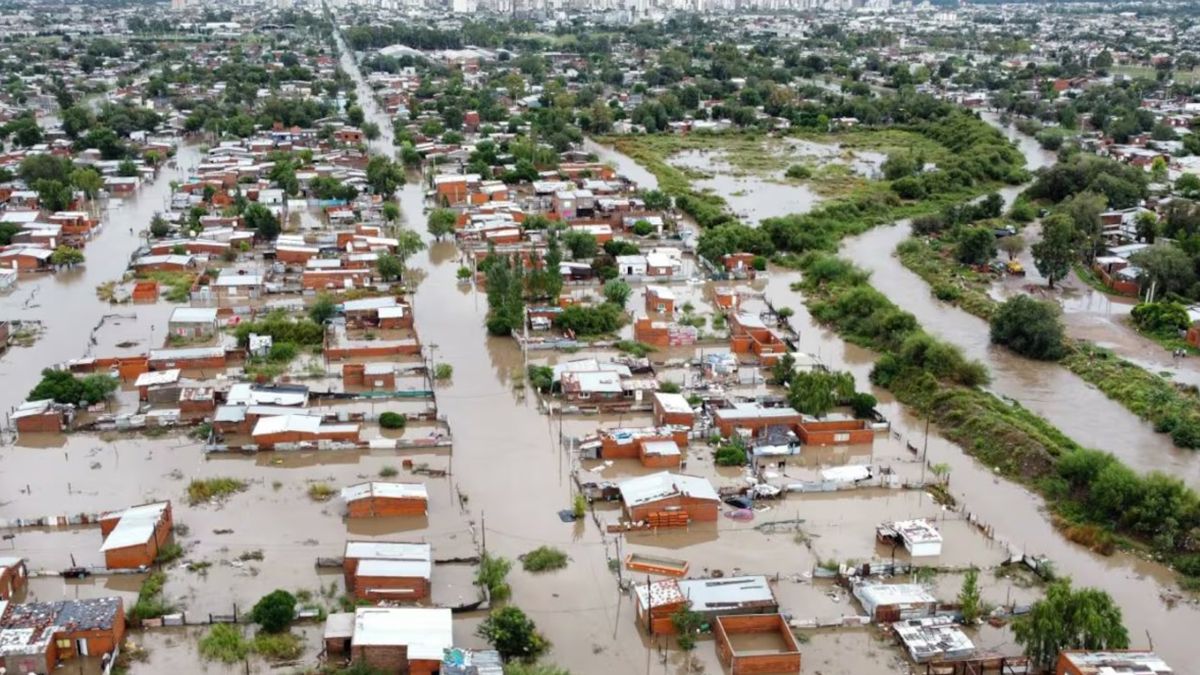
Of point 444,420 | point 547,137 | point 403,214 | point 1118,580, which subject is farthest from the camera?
point 547,137

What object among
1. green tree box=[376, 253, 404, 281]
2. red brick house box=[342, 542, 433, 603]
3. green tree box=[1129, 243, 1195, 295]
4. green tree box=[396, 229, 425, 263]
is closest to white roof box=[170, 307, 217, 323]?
green tree box=[376, 253, 404, 281]

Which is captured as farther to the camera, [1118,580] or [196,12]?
[196,12]

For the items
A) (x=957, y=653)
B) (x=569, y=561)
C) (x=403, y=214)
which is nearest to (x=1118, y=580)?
(x=957, y=653)

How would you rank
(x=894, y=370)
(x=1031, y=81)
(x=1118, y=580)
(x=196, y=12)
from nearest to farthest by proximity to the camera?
1. (x=1118, y=580)
2. (x=894, y=370)
3. (x=1031, y=81)
4. (x=196, y=12)

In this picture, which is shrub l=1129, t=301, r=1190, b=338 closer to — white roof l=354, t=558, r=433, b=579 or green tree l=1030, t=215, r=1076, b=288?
green tree l=1030, t=215, r=1076, b=288

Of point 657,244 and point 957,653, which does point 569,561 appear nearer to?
point 957,653
